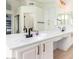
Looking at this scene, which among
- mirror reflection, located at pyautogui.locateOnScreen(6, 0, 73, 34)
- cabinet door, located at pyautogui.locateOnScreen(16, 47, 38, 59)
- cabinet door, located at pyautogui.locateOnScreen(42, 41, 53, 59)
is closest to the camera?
cabinet door, located at pyautogui.locateOnScreen(16, 47, 38, 59)

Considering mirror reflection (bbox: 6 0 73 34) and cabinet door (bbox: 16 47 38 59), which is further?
mirror reflection (bbox: 6 0 73 34)

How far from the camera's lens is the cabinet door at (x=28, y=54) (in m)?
1.44

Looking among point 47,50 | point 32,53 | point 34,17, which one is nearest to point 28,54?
point 32,53

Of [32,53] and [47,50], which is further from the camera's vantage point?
[47,50]

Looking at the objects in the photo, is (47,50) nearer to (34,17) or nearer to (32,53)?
(32,53)

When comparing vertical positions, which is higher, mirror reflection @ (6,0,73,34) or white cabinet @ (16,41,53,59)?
mirror reflection @ (6,0,73,34)

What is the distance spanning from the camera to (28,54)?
1.64 metres

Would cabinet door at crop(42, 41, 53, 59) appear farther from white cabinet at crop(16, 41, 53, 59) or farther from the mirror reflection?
the mirror reflection

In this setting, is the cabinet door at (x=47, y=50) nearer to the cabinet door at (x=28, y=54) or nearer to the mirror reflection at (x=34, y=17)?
the cabinet door at (x=28, y=54)

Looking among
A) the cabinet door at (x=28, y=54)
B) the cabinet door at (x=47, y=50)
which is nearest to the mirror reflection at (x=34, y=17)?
the cabinet door at (x=47, y=50)

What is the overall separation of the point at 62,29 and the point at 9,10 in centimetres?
164

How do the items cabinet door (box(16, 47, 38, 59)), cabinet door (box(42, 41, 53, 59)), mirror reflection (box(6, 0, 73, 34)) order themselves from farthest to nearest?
1. mirror reflection (box(6, 0, 73, 34))
2. cabinet door (box(42, 41, 53, 59))
3. cabinet door (box(16, 47, 38, 59))

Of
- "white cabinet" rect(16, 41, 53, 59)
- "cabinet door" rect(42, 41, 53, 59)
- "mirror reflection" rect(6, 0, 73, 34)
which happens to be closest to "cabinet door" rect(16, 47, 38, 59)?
"white cabinet" rect(16, 41, 53, 59)

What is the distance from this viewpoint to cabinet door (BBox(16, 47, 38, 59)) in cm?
144
